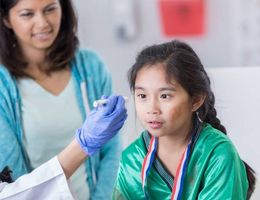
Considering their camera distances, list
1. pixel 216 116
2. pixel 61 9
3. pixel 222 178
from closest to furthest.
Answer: pixel 222 178 → pixel 216 116 → pixel 61 9

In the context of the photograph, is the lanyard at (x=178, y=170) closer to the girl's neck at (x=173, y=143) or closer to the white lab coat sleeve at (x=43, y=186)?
the girl's neck at (x=173, y=143)

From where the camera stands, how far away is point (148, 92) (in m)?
0.94

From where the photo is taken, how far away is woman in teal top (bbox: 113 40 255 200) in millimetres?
927

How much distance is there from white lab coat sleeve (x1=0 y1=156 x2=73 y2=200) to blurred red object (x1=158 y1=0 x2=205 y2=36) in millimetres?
1024

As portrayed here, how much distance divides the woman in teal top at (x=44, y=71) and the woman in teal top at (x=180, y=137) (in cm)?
41

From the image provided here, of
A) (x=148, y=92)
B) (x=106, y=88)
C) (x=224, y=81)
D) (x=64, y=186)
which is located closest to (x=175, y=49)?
(x=148, y=92)

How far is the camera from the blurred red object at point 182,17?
1938mm

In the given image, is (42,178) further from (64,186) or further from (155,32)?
(155,32)

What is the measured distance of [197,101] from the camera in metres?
0.98

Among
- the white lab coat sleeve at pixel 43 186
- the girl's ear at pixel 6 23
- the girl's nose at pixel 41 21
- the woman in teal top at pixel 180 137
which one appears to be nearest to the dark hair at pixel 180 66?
the woman in teal top at pixel 180 137

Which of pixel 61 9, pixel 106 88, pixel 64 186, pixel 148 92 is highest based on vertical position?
pixel 61 9

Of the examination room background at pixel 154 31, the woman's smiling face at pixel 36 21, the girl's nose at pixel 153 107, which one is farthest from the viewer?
the examination room background at pixel 154 31

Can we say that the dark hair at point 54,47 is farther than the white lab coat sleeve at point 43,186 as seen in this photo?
Yes

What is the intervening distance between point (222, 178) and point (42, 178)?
43 centimetres
